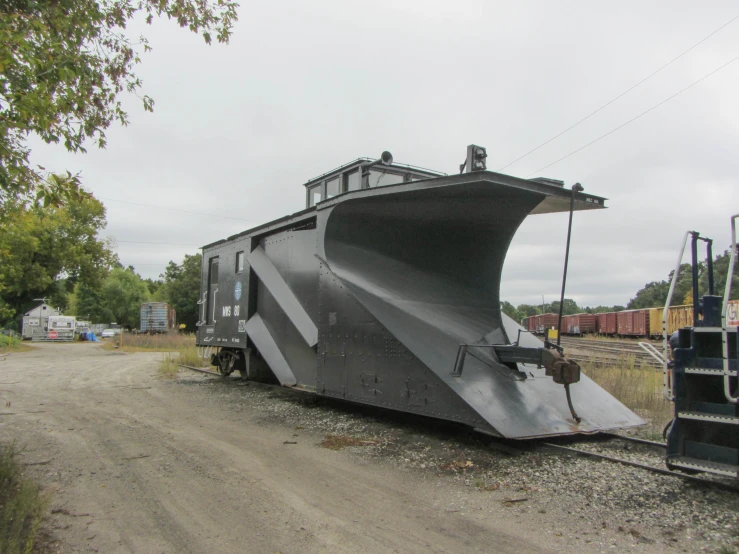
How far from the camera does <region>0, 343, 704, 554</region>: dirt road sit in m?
3.75

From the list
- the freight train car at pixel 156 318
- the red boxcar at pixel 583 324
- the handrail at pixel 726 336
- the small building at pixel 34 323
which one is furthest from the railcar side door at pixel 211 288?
the red boxcar at pixel 583 324

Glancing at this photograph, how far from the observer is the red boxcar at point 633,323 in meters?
36.7

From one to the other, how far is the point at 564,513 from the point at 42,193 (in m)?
4.66

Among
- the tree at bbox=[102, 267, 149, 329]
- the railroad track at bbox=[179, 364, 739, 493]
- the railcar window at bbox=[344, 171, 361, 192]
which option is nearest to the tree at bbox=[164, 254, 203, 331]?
the tree at bbox=[102, 267, 149, 329]

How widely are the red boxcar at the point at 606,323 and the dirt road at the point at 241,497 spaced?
41676mm

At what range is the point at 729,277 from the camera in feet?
13.8

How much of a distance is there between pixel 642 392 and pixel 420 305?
4.60m

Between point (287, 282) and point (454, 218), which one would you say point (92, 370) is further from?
point (454, 218)

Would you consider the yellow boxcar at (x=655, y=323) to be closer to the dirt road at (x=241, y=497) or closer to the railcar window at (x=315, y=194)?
the railcar window at (x=315, y=194)

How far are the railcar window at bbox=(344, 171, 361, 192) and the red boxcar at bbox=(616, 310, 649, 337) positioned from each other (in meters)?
33.5

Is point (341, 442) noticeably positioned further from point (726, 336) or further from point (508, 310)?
point (508, 310)

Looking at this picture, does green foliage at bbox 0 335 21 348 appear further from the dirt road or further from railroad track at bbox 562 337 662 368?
railroad track at bbox 562 337 662 368

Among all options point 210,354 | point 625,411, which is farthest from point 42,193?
point 210,354

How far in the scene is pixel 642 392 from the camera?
29.8 feet
